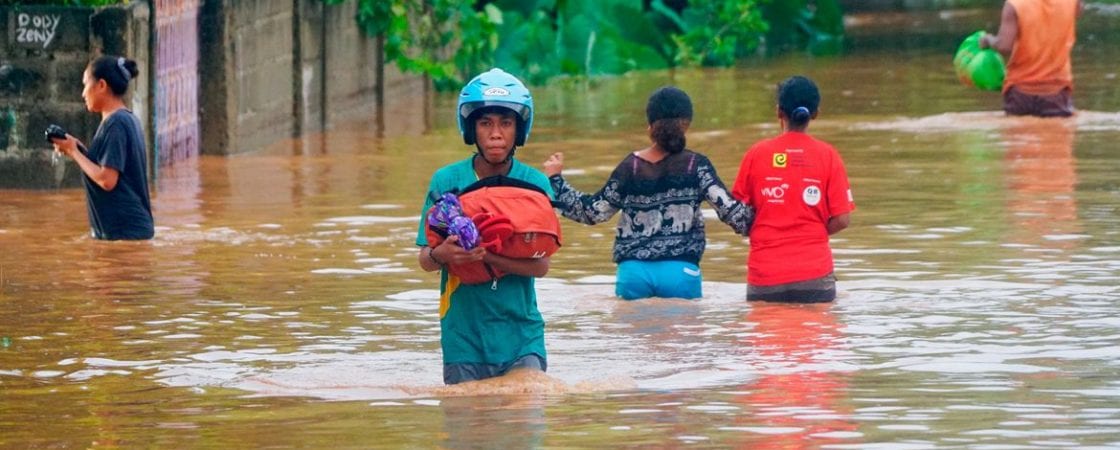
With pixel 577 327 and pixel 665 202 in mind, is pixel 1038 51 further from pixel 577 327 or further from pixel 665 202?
pixel 577 327

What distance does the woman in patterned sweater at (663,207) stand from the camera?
10.8 metres

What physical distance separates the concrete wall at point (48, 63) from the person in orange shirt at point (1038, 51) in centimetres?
779

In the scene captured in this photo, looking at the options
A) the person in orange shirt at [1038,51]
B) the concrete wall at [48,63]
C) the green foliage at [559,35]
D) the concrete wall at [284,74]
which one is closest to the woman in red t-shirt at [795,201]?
the concrete wall at [48,63]

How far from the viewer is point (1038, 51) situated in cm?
2066

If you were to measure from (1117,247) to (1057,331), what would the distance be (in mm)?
3119

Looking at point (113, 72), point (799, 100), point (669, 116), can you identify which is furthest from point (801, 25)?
point (669, 116)

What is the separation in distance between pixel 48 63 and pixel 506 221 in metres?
9.45

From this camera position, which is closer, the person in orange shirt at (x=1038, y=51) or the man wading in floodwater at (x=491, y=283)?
the man wading in floodwater at (x=491, y=283)

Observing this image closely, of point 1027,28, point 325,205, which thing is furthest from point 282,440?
point 1027,28

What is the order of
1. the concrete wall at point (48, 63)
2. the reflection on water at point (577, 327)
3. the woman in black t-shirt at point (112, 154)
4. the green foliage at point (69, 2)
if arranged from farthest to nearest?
the green foliage at point (69, 2) < the concrete wall at point (48, 63) < the woman in black t-shirt at point (112, 154) < the reflection on water at point (577, 327)

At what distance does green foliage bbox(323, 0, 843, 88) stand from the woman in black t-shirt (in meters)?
10.6

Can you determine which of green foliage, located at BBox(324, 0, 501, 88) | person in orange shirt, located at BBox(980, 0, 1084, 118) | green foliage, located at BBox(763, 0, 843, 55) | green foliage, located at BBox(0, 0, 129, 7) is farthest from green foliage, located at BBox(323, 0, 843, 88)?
green foliage, located at BBox(0, 0, 129, 7)

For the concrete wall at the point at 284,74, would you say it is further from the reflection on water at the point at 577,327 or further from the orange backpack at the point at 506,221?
the orange backpack at the point at 506,221

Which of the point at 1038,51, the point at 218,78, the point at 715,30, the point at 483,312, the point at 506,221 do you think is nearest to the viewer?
the point at 506,221
